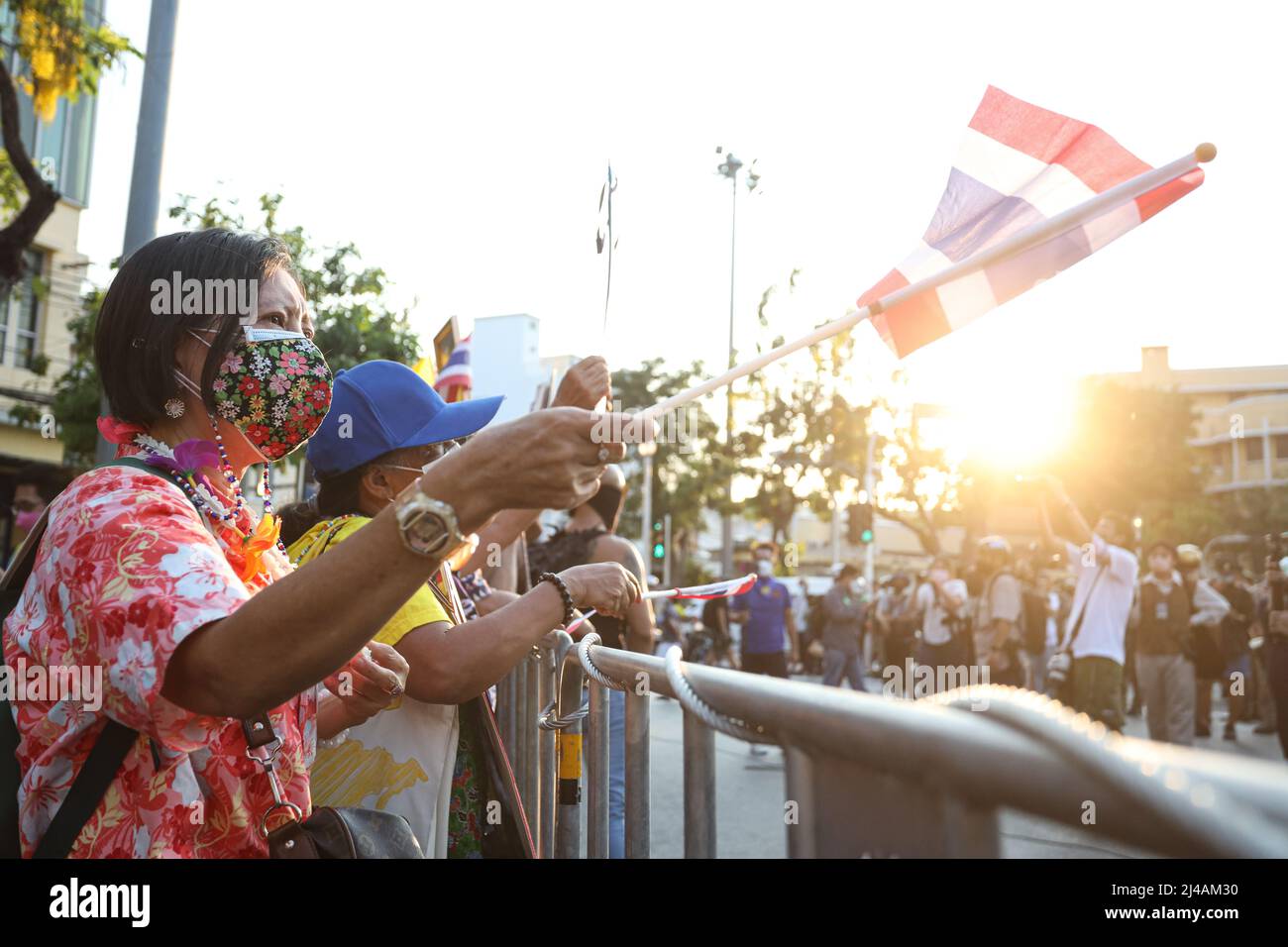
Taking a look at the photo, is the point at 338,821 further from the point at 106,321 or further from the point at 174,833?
the point at 106,321

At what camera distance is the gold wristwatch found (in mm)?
1295

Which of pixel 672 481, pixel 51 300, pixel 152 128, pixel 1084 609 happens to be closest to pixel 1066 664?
pixel 1084 609

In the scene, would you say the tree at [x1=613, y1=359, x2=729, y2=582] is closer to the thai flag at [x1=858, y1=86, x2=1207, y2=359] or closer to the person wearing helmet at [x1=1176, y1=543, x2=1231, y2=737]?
the person wearing helmet at [x1=1176, y1=543, x2=1231, y2=737]

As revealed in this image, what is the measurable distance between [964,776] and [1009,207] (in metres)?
2.08

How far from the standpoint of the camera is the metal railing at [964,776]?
65cm

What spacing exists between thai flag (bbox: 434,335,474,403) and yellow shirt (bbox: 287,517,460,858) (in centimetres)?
397

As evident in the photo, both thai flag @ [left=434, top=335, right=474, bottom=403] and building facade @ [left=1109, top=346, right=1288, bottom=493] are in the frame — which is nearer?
thai flag @ [left=434, top=335, right=474, bottom=403]

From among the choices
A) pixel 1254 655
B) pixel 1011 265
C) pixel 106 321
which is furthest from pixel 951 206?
pixel 1254 655

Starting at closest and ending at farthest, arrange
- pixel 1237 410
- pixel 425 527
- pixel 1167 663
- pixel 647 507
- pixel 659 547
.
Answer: pixel 425 527 < pixel 1167 663 < pixel 659 547 < pixel 647 507 < pixel 1237 410

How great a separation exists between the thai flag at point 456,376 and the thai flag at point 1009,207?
403 centimetres

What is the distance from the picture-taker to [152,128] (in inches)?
257

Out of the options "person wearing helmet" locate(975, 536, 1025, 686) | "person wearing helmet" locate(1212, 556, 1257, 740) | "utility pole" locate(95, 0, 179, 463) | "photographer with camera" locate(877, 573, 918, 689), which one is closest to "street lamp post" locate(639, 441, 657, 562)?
"person wearing helmet" locate(975, 536, 1025, 686)

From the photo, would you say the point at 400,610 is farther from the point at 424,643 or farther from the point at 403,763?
the point at 403,763

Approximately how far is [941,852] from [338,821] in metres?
1.02
